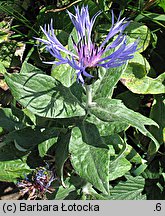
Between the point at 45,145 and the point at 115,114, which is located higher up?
the point at 115,114

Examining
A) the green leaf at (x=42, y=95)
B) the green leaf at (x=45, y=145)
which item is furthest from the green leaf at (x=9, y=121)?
the green leaf at (x=42, y=95)

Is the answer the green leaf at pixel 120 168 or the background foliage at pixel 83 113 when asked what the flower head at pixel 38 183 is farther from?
the green leaf at pixel 120 168

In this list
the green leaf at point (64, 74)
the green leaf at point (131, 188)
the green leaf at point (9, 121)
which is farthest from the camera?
the green leaf at point (131, 188)

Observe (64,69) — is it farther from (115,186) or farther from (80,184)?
(115,186)

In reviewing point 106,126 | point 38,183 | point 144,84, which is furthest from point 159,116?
point 38,183

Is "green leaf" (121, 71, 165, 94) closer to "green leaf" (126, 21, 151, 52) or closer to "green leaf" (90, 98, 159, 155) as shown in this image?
"green leaf" (126, 21, 151, 52)

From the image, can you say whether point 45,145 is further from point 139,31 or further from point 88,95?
→ point 139,31

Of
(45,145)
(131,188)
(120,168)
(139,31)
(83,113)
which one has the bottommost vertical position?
(131,188)

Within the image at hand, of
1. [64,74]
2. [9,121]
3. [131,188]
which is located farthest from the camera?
[131,188]
